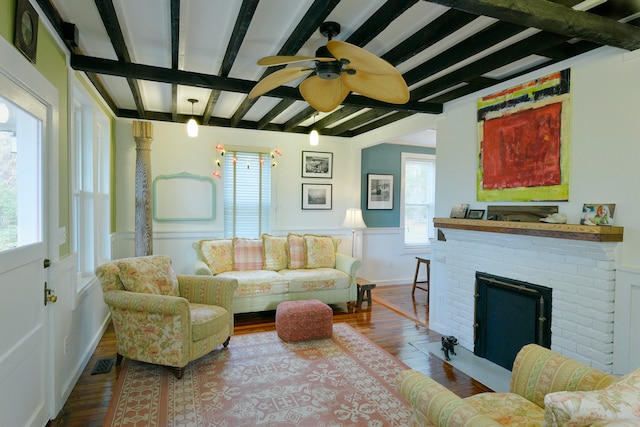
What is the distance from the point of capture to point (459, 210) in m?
3.56

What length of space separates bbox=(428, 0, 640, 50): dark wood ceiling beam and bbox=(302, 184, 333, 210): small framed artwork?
3.99 metres

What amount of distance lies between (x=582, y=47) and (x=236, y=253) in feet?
13.3

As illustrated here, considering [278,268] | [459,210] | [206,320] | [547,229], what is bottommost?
[206,320]

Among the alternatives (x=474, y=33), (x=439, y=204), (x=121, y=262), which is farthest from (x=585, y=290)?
(x=121, y=262)

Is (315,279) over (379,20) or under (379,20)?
under

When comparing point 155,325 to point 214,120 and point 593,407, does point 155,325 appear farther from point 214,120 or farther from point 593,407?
point 214,120

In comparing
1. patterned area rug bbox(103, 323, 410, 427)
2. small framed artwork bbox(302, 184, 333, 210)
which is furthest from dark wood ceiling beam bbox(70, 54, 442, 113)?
patterned area rug bbox(103, 323, 410, 427)

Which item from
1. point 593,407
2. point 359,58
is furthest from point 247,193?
point 593,407

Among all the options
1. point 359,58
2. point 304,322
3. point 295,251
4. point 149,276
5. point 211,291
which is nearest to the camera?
point 359,58

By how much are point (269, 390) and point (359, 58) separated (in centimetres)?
232

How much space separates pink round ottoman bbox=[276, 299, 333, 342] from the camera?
3494 mm

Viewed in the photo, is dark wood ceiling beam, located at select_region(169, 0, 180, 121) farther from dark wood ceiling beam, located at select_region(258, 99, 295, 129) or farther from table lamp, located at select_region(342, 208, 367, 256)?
→ table lamp, located at select_region(342, 208, 367, 256)

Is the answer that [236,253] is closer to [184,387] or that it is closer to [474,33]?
[184,387]

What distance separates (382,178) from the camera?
19.7 feet
